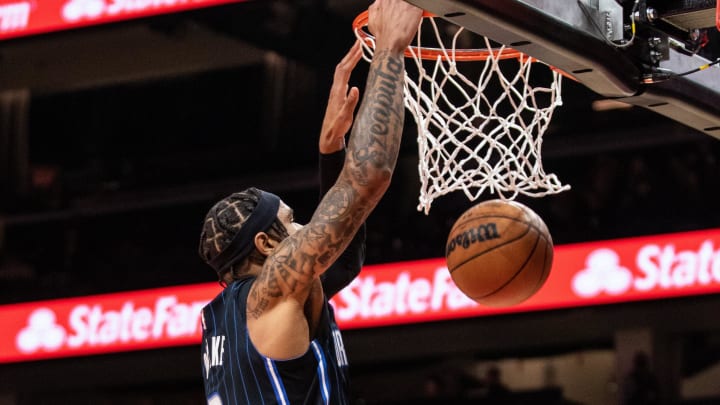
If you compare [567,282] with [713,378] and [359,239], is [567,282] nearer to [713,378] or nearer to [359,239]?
[713,378]

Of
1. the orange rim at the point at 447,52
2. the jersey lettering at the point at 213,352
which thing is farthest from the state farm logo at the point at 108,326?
the jersey lettering at the point at 213,352

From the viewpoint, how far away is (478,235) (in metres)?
2.82

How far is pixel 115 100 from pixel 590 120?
3479 mm

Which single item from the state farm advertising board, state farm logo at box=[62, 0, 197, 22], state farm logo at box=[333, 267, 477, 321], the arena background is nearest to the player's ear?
the state farm advertising board

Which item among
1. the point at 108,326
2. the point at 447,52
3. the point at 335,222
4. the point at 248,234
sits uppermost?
the point at 447,52

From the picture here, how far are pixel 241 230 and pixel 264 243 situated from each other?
58 millimetres

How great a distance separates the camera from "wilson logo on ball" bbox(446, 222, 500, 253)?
281 cm

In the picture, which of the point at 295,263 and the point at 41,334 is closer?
the point at 295,263

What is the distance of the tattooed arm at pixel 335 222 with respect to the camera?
224cm

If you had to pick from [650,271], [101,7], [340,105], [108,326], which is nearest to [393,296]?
[650,271]

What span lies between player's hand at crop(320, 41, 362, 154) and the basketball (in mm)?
392

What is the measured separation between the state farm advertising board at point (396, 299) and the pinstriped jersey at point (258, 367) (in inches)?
156

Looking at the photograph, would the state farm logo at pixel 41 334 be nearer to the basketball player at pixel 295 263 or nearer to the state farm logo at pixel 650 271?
the state farm logo at pixel 650 271

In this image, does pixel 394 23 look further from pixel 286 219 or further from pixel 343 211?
pixel 286 219
